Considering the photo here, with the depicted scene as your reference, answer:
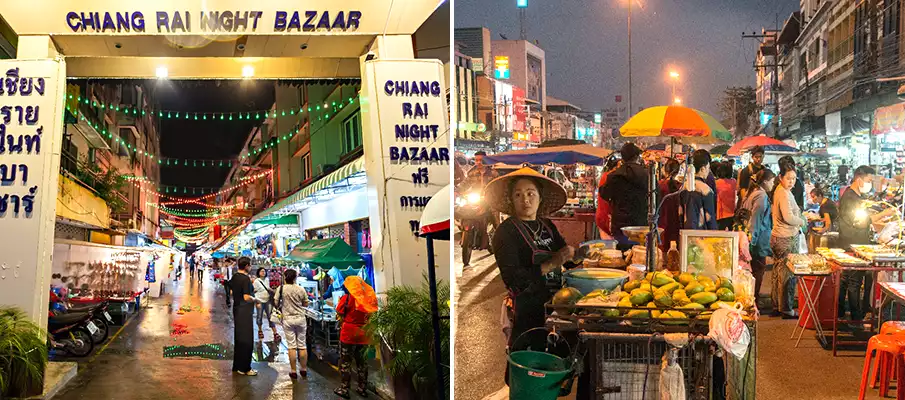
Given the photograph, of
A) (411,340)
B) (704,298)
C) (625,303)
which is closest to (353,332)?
(411,340)

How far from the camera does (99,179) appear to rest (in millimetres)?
21484

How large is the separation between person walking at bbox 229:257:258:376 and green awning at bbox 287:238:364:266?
1.51 metres

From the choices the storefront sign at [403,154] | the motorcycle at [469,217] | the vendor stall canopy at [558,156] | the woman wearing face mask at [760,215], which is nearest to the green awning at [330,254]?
the motorcycle at [469,217]

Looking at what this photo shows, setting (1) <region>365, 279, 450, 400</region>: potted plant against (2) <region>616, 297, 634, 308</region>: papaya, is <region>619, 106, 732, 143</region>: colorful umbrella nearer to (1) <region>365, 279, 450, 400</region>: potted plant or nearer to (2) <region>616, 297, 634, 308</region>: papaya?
(1) <region>365, 279, 450, 400</region>: potted plant

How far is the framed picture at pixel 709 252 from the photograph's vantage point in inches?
203

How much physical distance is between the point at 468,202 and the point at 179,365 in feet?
22.8

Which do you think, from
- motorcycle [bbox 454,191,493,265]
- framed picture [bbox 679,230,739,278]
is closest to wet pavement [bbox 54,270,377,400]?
motorcycle [bbox 454,191,493,265]

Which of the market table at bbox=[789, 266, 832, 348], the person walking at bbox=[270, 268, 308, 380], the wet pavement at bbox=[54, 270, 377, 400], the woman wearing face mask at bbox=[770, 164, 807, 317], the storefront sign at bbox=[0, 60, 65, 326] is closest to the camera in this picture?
the market table at bbox=[789, 266, 832, 348]

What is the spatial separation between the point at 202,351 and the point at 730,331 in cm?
1061

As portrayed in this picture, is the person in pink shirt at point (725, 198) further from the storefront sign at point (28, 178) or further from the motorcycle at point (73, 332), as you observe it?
the motorcycle at point (73, 332)

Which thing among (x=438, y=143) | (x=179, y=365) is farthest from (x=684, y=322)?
(x=179, y=365)

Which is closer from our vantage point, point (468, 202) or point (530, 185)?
point (530, 185)

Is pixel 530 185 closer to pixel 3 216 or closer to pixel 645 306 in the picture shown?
pixel 645 306

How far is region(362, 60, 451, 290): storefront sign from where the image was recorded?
26.5 ft
